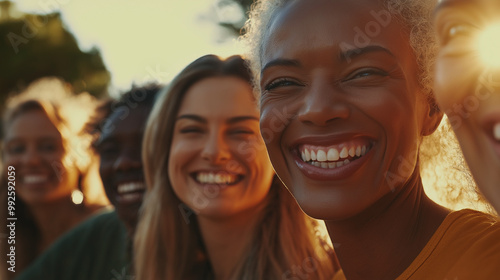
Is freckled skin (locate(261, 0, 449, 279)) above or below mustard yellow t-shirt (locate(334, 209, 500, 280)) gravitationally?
above

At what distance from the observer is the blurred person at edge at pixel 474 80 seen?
3.67ft

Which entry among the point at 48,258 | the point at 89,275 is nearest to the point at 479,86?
the point at 89,275

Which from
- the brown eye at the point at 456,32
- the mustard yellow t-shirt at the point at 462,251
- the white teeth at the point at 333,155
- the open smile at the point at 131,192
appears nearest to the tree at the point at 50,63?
the open smile at the point at 131,192

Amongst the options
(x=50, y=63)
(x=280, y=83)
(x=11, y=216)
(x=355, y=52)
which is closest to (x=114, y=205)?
(x=11, y=216)

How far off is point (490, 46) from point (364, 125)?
0.59 meters

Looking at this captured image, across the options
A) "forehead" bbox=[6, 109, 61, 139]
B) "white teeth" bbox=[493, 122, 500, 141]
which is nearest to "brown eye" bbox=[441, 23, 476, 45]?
"white teeth" bbox=[493, 122, 500, 141]

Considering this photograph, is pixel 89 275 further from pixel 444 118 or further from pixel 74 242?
pixel 444 118

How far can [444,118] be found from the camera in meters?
1.98

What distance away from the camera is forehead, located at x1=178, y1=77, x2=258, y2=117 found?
2.89m

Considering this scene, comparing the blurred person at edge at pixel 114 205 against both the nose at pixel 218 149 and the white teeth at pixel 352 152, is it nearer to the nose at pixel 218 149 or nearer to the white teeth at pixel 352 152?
the nose at pixel 218 149

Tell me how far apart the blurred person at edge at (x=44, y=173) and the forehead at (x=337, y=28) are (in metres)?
2.95

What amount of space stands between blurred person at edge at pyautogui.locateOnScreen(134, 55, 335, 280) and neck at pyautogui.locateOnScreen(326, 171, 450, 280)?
86cm

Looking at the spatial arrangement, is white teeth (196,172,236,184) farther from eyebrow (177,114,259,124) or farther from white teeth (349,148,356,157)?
white teeth (349,148,356,157)

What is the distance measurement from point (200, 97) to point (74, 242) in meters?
1.74
